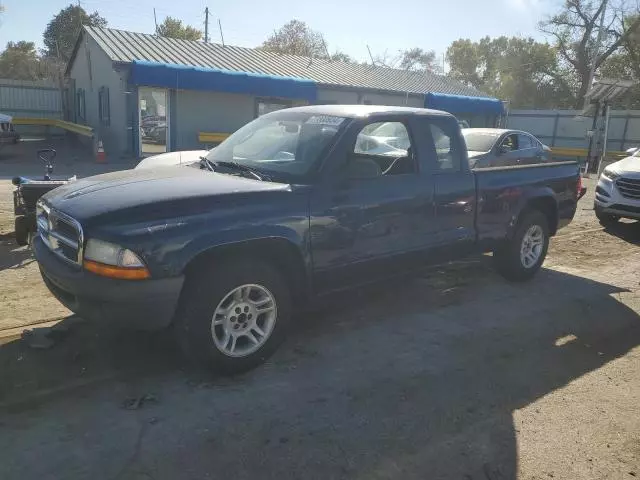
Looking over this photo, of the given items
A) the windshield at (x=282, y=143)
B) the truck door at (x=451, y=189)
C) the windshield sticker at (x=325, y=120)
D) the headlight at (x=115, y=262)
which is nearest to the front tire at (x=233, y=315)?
the headlight at (x=115, y=262)

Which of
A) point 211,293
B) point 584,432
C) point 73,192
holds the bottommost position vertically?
point 584,432

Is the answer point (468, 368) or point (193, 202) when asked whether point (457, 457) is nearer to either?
point (468, 368)

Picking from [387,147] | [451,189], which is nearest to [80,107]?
[387,147]

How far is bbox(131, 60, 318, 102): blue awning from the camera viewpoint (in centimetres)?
1797

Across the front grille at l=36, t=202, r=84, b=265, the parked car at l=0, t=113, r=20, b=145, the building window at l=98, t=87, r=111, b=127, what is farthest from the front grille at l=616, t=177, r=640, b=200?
the parked car at l=0, t=113, r=20, b=145

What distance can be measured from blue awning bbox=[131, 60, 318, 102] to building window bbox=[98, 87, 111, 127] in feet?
9.84

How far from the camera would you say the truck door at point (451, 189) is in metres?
4.97

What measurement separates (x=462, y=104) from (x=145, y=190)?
24.5 metres

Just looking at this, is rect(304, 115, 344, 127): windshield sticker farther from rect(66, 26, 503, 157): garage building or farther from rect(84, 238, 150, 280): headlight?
rect(66, 26, 503, 157): garage building

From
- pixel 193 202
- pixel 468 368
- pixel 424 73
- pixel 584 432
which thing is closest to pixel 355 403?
pixel 468 368

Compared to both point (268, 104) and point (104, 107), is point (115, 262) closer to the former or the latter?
point (104, 107)

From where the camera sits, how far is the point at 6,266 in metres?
5.91

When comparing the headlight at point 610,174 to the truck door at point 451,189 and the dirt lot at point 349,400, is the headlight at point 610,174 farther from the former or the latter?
the truck door at point 451,189

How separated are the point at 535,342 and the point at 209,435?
295 cm
